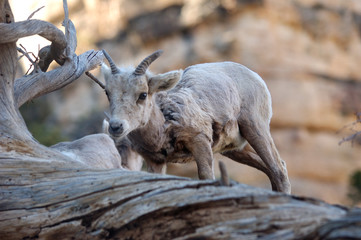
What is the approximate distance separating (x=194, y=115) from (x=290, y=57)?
47.2 feet

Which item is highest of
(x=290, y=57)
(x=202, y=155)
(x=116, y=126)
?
(x=290, y=57)

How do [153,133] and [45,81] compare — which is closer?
[45,81]

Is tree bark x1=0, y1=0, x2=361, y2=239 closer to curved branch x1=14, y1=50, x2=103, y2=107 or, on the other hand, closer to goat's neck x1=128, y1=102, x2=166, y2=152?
curved branch x1=14, y1=50, x2=103, y2=107

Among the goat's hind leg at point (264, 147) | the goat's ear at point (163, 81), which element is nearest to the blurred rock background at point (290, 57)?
the goat's hind leg at point (264, 147)

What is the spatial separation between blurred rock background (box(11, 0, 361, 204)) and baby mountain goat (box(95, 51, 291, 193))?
12050 millimetres

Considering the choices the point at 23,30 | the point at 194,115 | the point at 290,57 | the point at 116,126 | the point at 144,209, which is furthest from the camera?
the point at 290,57

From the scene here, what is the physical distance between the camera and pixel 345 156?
20.2 meters

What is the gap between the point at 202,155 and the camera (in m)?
6.34

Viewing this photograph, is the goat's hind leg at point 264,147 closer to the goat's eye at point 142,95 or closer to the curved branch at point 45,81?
the goat's eye at point 142,95

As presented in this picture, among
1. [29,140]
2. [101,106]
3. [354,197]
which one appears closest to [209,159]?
[29,140]

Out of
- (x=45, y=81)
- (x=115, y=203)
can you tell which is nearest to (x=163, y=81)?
(x=45, y=81)

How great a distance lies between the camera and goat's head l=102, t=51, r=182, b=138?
5.84 m

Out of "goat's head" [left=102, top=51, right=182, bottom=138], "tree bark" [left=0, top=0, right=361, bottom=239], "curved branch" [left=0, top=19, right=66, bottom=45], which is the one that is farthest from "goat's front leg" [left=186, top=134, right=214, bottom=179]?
"curved branch" [left=0, top=19, right=66, bottom=45]

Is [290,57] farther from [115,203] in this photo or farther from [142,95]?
[115,203]
